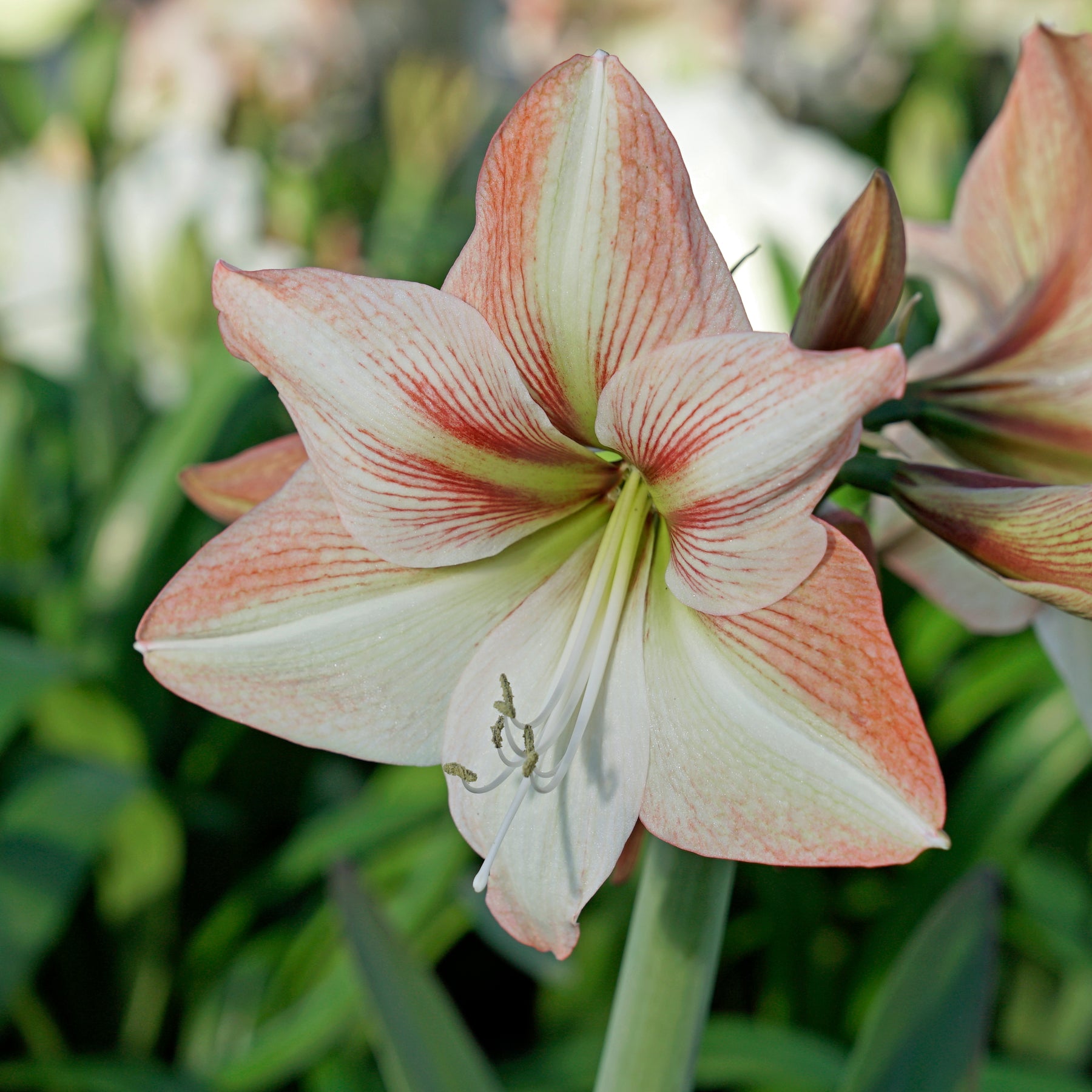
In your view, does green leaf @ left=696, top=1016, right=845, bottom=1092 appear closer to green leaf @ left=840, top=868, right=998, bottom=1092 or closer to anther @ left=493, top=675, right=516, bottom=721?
green leaf @ left=840, top=868, right=998, bottom=1092

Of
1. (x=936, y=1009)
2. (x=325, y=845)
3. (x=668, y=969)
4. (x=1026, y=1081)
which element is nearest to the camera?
(x=668, y=969)

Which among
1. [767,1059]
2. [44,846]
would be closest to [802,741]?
[767,1059]

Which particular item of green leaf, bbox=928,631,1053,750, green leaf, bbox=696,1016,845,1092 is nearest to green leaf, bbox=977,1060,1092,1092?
green leaf, bbox=696,1016,845,1092

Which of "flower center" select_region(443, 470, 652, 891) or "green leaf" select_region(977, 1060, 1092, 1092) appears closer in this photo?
"flower center" select_region(443, 470, 652, 891)

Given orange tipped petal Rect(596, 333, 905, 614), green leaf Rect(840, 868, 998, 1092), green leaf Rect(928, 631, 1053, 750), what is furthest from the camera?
green leaf Rect(928, 631, 1053, 750)

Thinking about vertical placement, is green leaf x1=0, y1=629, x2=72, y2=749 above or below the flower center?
below

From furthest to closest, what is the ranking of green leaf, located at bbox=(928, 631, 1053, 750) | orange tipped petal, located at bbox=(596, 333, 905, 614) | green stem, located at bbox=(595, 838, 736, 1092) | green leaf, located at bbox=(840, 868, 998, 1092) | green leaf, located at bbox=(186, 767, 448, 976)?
green leaf, located at bbox=(928, 631, 1053, 750) → green leaf, located at bbox=(186, 767, 448, 976) → green leaf, located at bbox=(840, 868, 998, 1092) → green stem, located at bbox=(595, 838, 736, 1092) → orange tipped petal, located at bbox=(596, 333, 905, 614)

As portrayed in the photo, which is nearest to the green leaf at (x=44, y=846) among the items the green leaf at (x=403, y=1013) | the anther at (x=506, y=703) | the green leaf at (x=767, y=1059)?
the green leaf at (x=403, y=1013)

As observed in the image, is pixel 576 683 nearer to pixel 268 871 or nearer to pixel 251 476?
pixel 251 476
